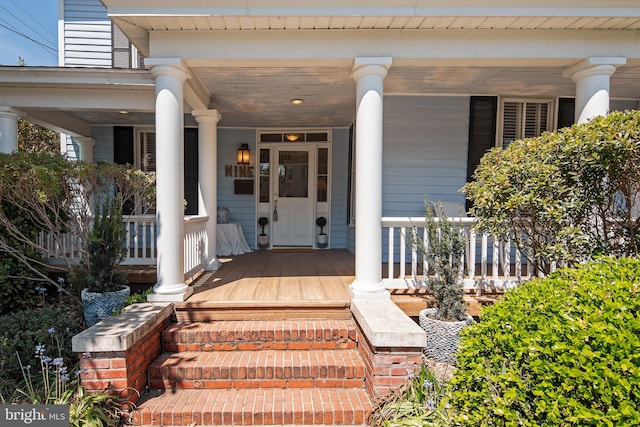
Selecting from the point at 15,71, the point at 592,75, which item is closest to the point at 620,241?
the point at 592,75

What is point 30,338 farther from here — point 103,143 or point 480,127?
point 480,127

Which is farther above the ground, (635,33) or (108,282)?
(635,33)

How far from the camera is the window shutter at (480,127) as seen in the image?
5344mm

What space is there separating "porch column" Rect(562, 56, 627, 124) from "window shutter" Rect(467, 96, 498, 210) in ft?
5.51

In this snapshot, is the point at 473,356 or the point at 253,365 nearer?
the point at 473,356

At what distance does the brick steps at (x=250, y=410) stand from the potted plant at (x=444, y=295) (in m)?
0.89

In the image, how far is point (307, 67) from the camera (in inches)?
149

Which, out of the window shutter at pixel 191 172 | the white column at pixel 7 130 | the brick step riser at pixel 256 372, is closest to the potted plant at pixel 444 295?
the brick step riser at pixel 256 372

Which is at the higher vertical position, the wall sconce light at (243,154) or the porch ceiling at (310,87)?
the porch ceiling at (310,87)

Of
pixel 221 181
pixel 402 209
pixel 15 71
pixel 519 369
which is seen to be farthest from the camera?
pixel 221 181

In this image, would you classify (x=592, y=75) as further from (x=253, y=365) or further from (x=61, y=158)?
(x=61, y=158)

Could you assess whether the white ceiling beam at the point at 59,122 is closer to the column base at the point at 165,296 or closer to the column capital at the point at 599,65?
the column base at the point at 165,296

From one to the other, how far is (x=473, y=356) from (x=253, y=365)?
5.73 feet

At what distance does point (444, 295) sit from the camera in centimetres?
335
